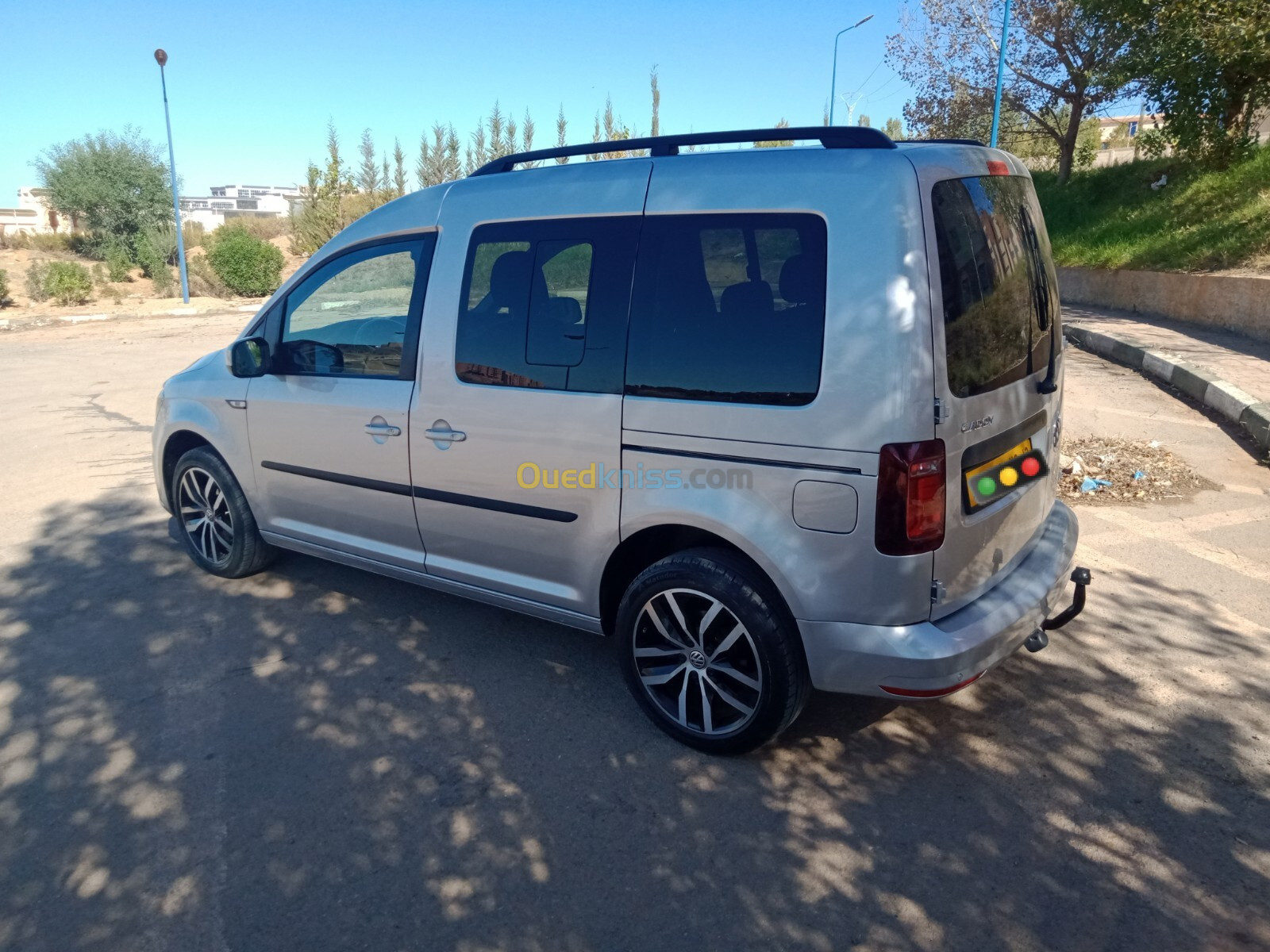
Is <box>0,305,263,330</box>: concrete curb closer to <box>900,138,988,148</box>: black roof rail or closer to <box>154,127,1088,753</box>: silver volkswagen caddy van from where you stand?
<box>154,127,1088,753</box>: silver volkswagen caddy van

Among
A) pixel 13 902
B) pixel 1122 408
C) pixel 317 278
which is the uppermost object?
pixel 317 278

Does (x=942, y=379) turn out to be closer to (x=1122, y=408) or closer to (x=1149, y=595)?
(x=1149, y=595)

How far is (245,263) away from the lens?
86.5 ft

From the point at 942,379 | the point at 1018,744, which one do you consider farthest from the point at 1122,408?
the point at 942,379

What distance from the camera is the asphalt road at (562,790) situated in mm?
2572

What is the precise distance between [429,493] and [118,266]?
3069 cm

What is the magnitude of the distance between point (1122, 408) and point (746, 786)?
722 cm

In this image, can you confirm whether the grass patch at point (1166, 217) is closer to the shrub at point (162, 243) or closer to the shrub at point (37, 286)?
the shrub at point (37, 286)

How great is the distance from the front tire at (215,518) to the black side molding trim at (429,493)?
0.43 metres

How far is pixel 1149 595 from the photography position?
15.3ft

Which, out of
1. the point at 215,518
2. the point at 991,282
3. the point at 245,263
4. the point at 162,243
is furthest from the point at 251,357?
the point at 162,243

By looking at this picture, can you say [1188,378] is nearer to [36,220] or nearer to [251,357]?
[251,357]

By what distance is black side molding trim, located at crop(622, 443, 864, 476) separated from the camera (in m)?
2.81

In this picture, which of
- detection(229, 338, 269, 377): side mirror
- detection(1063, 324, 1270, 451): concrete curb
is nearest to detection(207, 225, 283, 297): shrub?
detection(1063, 324, 1270, 451): concrete curb
